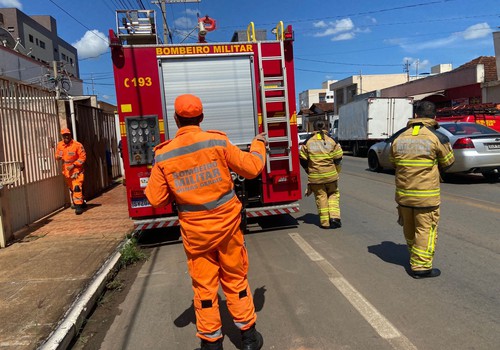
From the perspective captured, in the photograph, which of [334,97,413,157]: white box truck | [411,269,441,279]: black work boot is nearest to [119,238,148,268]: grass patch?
[411,269,441,279]: black work boot

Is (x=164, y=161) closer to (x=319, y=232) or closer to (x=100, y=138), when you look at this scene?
(x=319, y=232)

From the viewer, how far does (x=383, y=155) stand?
1423 cm

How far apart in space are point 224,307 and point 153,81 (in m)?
3.49

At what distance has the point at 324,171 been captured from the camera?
270 inches

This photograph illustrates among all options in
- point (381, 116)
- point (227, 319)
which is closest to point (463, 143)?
point (227, 319)

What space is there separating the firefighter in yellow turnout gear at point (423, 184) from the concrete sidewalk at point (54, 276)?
3.57 meters

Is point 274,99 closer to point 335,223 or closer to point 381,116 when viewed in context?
point 335,223

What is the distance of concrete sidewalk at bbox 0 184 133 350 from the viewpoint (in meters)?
3.61

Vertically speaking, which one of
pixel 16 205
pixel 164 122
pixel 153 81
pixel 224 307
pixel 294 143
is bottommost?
pixel 224 307

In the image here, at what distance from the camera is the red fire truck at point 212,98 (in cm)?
595

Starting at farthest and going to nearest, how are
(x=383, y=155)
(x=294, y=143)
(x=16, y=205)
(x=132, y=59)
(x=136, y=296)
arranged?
(x=383, y=155) < (x=16, y=205) < (x=294, y=143) < (x=132, y=59) < (x=136, y=296)

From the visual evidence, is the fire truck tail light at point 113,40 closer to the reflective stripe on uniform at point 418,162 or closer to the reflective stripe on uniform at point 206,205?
the reflective stripe on uniform at point 206,205

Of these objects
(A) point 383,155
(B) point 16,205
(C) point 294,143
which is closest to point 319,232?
(C) point 294,143

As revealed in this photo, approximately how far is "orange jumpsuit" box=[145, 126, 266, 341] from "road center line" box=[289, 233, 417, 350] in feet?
3.69
